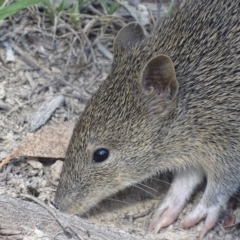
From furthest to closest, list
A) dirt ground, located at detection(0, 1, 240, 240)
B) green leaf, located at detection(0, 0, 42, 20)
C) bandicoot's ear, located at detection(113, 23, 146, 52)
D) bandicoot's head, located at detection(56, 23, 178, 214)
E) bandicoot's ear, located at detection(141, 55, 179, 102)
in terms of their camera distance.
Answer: green leaf, located at detection(0, 0, 42, 20), dirt ground, located at detection(0, 1, 240, 240), bandicoot's ear, located at detection(113, 23, 146, 52), bandicoot's head, located at detection(56, 23, 178, 214), bandicoot's ear, located at detection(141, 55, 179, 102)

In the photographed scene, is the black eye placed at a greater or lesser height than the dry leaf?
greater

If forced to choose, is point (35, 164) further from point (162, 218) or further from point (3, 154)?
point (162, 218)

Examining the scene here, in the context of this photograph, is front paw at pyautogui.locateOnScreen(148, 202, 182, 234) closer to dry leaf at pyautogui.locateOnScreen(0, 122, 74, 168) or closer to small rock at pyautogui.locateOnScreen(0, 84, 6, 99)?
dry leaf at pyautogui.locateOnScreen(0, 122, 74, 168)

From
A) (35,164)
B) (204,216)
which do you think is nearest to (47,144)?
(35,164)

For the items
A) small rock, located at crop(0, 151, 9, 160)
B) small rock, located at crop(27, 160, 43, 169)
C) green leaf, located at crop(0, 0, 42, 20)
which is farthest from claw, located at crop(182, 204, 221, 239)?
green leaf, located at crop(0, 0, 42, 20)

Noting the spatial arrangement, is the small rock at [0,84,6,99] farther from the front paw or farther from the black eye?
the front paw

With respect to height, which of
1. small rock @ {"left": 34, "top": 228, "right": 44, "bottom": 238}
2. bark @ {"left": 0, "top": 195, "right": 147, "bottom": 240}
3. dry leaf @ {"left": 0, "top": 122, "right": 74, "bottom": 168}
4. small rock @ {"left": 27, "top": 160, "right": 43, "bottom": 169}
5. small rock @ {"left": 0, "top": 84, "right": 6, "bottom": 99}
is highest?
small rock @ {"left": 0, "top": 84, "right": 6, "bottom": 99}

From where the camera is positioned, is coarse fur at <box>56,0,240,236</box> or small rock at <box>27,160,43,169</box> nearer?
coarse fur at <box>56,0,240,236</box>

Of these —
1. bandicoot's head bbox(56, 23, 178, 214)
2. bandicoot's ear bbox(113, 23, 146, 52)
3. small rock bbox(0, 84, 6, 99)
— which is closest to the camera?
bandicoot's head bbox(56, 23, 178, 214)
